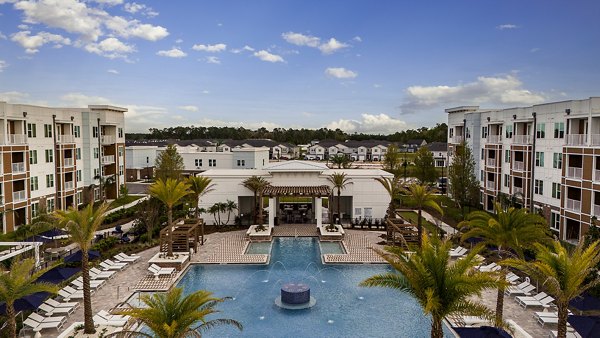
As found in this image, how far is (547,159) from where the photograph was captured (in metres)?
34.7

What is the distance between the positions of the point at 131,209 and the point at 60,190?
21.5 ft

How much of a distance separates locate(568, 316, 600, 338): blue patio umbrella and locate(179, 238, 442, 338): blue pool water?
5.52 metres

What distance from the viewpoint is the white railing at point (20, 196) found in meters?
35.2

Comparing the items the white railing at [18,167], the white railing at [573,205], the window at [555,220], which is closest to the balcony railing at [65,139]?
the white railing at [18,167]

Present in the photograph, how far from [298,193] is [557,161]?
1993 centimetres

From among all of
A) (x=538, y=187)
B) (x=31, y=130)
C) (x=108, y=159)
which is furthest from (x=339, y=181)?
(x=108, y=159)

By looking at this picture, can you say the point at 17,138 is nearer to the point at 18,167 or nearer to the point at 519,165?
the point at 18,167

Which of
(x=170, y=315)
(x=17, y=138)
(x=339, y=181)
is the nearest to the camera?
(x=170, y=315)

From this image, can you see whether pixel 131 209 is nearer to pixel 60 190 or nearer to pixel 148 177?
Result: pixel 60 190

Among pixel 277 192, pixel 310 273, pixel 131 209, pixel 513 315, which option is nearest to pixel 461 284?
pixel 513 315

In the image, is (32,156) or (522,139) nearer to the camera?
(32,156)

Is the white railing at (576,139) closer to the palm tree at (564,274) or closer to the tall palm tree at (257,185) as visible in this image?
the palm tree at (564,274)

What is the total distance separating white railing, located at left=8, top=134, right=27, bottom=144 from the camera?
3510cm

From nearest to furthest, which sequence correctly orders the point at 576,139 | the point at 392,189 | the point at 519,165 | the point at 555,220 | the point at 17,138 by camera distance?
the point at 576,139 < the point at 555,220 < the point at 392,189 < the point at 17,138 < the point at 519,165
